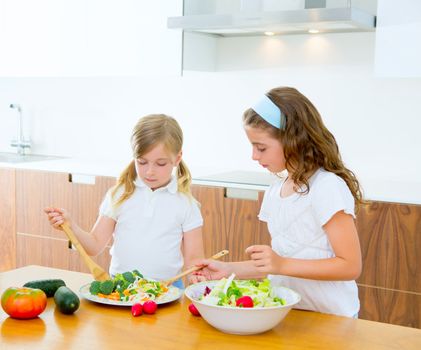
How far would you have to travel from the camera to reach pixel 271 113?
1956 millimetres

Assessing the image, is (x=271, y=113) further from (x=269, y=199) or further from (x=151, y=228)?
(x=151, y=228)

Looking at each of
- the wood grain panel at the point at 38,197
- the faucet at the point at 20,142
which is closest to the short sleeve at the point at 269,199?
the wood grain panel at the point at 38,197

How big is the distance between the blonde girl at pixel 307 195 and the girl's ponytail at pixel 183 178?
1.31 ft

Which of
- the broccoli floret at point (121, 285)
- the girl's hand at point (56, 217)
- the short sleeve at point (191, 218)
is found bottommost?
the broccoli floret at point (121, 285)

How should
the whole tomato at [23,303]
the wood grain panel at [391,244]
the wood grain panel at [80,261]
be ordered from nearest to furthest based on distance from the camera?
1. the whole tomato at [23,303]
2. the wood grain panel at [391,244]
3. the wood grain panel at [80,261]

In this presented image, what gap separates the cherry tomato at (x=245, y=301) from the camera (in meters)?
1.58

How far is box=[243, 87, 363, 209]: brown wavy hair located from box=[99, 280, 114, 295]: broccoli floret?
576mm

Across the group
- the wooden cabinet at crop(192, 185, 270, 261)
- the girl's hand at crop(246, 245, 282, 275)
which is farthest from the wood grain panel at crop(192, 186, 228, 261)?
the girl's hand at crop(246, 245, 282, 275)

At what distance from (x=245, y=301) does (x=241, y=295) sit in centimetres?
4

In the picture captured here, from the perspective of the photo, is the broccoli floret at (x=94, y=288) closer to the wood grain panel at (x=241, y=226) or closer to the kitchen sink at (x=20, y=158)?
the wood grain panel at (x=241, y=226)

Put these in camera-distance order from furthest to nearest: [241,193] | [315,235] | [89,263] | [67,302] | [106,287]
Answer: [241,193]
[315,235]
[89,263]
[106,287]
[67,302]

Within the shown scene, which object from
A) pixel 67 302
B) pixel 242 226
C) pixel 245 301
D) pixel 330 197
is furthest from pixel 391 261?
pixel 67 302

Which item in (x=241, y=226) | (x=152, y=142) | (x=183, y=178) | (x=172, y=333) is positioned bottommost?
(x=241, y=226)

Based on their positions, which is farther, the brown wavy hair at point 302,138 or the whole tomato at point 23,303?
the brown wavy hair at point 302,138
